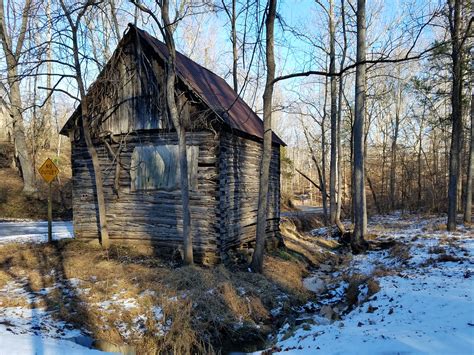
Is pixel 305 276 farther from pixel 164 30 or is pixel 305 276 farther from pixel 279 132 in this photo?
pixel 279 132

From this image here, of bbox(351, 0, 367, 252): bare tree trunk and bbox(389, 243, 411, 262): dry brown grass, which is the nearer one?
bbox(389, 243, 411, 262): dry brown grass

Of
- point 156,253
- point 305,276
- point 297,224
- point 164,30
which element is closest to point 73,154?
point 156,253

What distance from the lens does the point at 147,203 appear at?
35.7 feet

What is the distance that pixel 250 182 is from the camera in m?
12.4

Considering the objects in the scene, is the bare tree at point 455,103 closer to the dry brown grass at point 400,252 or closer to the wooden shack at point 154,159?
the dry brown grass at point 400,252

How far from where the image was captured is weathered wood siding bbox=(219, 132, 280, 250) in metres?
10.1

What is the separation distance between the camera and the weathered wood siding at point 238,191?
1014 cm

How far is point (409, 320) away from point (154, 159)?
303 inches

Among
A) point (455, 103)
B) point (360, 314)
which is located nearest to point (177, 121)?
point (360, 314)

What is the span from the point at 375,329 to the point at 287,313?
2659 millimetres

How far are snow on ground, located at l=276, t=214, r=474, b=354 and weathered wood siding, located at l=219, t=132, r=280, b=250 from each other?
342 centimetres

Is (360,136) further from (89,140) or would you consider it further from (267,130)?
(89,140)

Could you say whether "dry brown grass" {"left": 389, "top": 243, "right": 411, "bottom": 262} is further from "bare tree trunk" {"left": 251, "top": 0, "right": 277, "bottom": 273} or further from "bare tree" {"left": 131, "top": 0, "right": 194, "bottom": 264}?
A: "bare tree" {"left": 131, "top": 0, "right": 194, "bottom": 264}

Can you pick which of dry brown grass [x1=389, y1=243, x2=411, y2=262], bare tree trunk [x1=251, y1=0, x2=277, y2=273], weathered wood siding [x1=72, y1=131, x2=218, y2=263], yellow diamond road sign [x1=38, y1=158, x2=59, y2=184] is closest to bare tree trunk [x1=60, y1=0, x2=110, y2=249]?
weathered wood siding [x1=72, y1=131, x2=218, y2=263]
